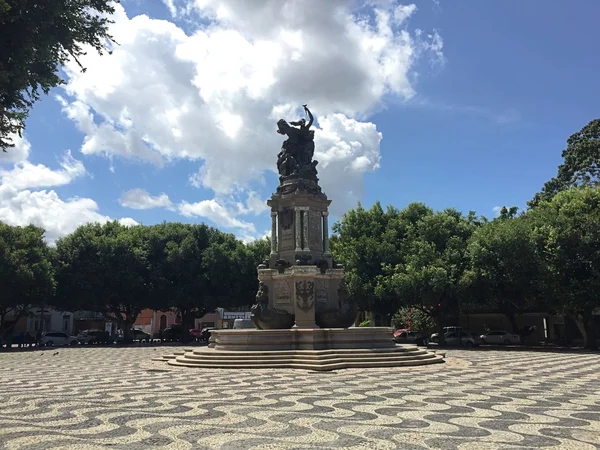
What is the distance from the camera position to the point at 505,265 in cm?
2973

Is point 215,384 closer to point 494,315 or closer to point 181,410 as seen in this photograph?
point 181,410

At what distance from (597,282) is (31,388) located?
25.1 metres

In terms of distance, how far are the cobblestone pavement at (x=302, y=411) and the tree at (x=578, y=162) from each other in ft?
110

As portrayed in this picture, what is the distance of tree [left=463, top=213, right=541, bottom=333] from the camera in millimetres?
28969

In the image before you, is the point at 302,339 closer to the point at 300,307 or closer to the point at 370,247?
the point at 300,307

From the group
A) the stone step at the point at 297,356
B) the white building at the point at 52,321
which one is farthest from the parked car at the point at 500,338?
the white building at the point at 52,321

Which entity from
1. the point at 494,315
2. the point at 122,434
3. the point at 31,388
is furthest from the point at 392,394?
the point at 494,315

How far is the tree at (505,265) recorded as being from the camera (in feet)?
95.0

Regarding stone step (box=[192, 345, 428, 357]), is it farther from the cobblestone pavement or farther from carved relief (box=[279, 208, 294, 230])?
carved relief (box=[279, 208, 294, 230])

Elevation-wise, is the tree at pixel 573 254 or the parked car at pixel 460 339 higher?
the tree at pixel 573 254

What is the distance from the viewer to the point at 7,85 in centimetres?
1008

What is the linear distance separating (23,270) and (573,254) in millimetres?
32837

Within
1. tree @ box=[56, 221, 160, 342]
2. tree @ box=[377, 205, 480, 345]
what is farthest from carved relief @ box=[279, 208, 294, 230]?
tree @ box=[56, 221, 160, 342]

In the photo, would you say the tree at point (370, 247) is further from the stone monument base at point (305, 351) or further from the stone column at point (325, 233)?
the stone monument base at point (305, 351)
